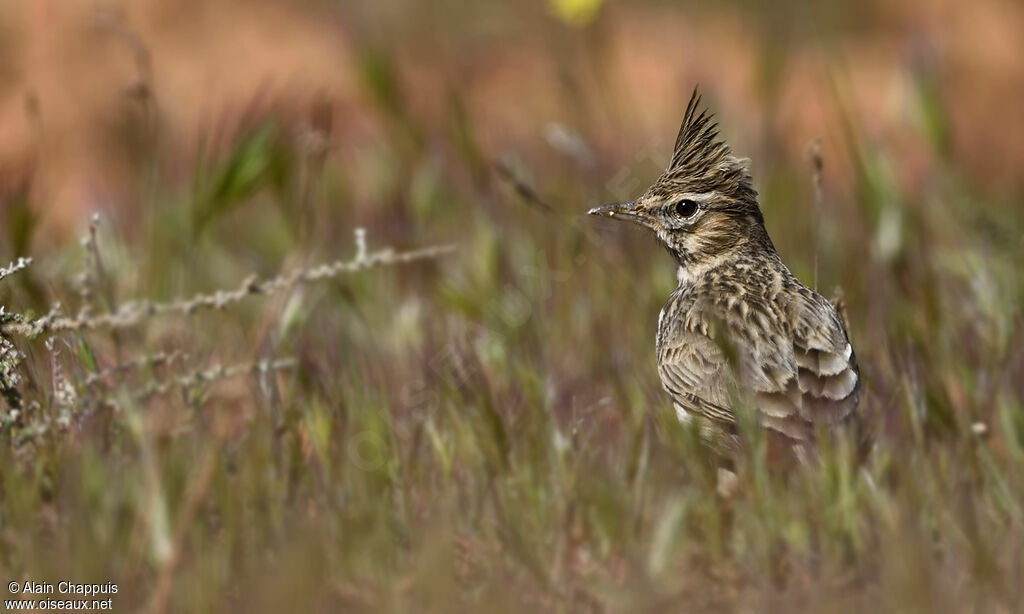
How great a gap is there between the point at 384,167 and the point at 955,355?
2.57m

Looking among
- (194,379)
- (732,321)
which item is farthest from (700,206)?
(194,379)

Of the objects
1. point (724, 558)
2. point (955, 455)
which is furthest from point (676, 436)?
point (955, 455)

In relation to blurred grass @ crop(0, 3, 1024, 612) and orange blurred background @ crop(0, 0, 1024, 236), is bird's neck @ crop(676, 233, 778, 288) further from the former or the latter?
orange blurred background @ crop(0, 0, 1024, 236)

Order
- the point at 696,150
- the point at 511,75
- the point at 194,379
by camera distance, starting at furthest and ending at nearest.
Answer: the point at 511,75 < the point at 696,150 < the point at 194,379

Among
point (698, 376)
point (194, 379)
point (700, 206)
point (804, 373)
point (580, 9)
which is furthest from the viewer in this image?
point (580, 9)

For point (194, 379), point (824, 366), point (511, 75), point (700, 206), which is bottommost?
point (824, 366)

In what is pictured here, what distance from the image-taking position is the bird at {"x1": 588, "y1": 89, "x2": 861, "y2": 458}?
2982 mm

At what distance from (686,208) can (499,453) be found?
1.08 m

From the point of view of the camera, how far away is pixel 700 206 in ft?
12.1

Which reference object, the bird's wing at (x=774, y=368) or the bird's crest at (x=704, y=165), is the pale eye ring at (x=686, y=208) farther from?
the bird's wing at (x=774, y=368)

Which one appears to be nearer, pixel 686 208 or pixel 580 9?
pixel 686 208

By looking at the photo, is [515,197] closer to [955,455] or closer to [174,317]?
[174,317]

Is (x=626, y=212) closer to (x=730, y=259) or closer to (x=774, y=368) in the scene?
(x=730, y=259)

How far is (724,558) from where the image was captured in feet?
8.59
